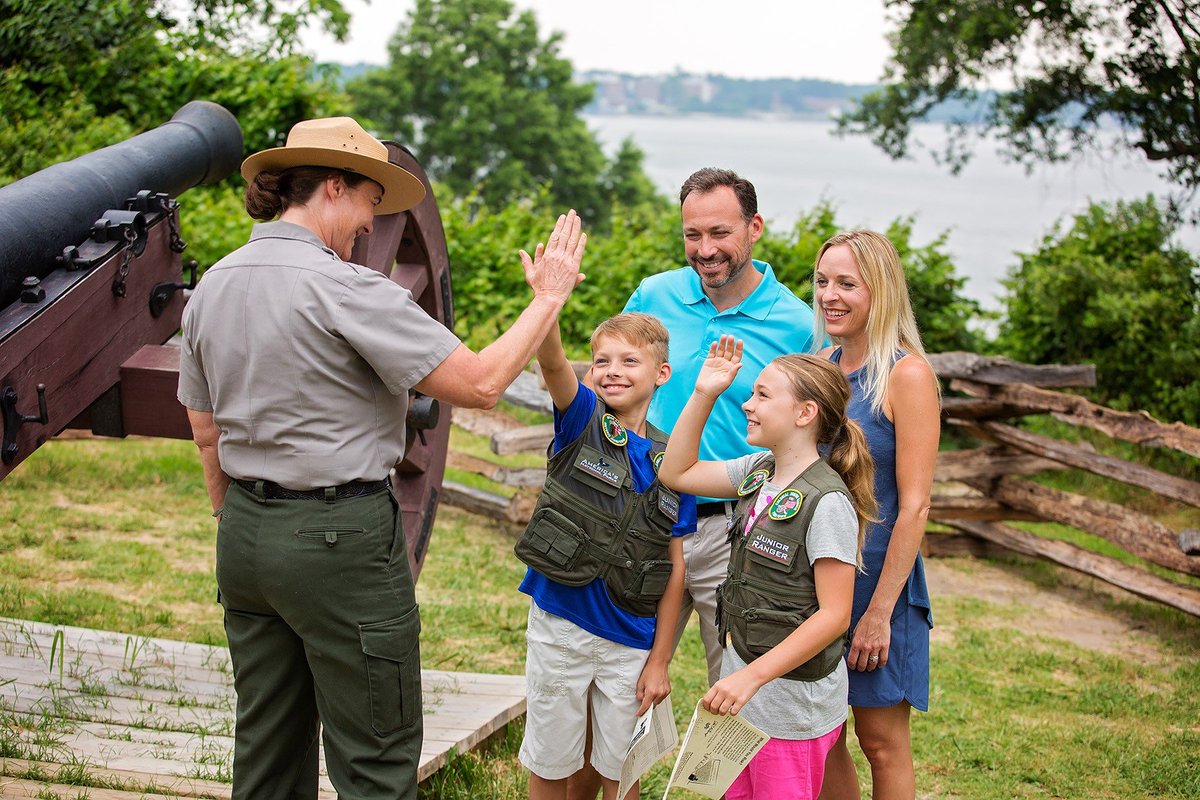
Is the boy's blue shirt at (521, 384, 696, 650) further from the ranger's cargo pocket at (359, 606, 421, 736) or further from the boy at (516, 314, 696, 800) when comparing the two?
the ranger's cargo pocket at (359, 606, 421, 736)

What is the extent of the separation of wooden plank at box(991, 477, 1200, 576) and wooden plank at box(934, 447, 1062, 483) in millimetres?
91

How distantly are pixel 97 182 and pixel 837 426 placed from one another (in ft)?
7.84

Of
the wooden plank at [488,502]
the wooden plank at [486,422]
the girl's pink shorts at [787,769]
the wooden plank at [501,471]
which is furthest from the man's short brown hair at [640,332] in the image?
the wooden plank at [486,422]

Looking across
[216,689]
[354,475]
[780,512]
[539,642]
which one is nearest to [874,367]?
[780,512]

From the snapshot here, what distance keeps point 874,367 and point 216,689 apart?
2.64m

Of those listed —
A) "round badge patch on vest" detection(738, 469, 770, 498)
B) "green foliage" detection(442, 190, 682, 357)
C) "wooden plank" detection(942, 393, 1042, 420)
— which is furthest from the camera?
"green foliage" detection(442, 190, 682, 357)

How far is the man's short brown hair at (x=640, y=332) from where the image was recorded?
3.01 meters

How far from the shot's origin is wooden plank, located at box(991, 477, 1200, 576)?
6.63 meters

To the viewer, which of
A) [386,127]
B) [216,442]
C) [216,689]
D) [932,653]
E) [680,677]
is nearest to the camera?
[216,442]

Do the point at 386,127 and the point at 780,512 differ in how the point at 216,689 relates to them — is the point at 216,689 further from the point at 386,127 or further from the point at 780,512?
the point at 386,127

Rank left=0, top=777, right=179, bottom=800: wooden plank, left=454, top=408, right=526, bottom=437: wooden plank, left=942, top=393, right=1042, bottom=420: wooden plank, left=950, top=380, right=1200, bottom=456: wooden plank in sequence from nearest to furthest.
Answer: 1. left=0, top=777, right=179, bottom=800: wooden plank
2. left=950, top=380, right=1200, bottom=456: wooden plank
3. left=942, top=393, right=1042, bottom=420: wooden plank
4. left=454, top=408, right=526, bottom=437: wooden plank

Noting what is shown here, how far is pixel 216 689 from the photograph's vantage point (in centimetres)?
426

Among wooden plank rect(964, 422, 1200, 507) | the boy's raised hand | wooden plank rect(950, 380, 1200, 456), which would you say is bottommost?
wooden plank rect(964, 422, 1200, 507)

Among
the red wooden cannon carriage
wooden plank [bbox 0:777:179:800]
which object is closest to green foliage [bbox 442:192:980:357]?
the red wooden cannon carriage
